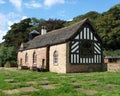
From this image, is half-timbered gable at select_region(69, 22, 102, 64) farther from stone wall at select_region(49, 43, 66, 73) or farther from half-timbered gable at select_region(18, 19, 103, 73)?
stone wall at select_region(49, 43, 66, 73)

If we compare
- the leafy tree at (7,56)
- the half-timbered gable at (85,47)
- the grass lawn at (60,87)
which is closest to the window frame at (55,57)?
the half-timbered gable at (85,47)

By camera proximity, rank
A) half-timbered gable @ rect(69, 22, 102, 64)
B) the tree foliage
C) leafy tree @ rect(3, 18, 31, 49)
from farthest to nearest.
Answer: leafy tree @ rect(3, 18, 31, 49)
the tree foliage
half-timbered gable @ rect(69, 22, 102, 64)

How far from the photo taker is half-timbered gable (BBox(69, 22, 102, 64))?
2825 cm

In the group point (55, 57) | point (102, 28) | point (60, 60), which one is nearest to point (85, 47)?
point (60, 60)

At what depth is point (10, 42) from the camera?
69250mm

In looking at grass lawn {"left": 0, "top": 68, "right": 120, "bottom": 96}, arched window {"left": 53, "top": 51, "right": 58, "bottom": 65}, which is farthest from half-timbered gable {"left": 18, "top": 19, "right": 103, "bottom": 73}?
grass lawn {"left": 0, "top": 68, "right": 120, "bottom": 96}

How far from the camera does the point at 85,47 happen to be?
29.4 meters

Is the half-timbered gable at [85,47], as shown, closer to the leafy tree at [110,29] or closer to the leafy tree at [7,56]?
the leafy tree at [110,29]

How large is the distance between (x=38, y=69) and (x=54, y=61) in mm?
2261

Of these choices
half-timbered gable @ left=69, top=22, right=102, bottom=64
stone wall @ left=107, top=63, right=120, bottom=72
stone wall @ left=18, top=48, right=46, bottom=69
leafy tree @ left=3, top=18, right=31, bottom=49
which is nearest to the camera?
stone wall @ left=107, top=63, right=120, bottom=72

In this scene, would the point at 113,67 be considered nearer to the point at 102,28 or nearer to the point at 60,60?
the point at 60,60

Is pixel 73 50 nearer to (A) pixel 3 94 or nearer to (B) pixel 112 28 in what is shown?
(A) pixel 3 94

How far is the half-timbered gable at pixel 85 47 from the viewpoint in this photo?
92.7 feet

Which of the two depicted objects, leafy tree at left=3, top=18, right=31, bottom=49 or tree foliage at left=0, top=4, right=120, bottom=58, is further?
leafy tree at left=3, top=18, right=31, bottom=49
